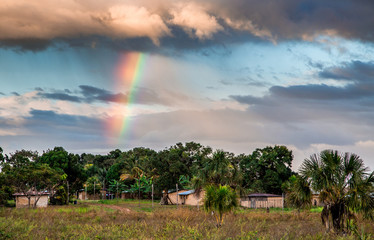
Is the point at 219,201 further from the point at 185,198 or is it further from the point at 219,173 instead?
the point at 185,198

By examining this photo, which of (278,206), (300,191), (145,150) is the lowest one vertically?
(278,206)

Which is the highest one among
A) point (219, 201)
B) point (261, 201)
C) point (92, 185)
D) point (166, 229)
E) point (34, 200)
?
point (219, 201)

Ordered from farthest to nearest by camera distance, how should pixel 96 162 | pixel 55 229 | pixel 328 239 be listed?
1. pixel 96 162
2. pixel 55 229
3. pixel 328 239

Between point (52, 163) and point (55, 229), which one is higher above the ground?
point (52, 163)

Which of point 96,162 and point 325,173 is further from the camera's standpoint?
point 96,162

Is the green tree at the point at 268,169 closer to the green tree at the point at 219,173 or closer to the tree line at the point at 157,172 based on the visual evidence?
the tree line at the point at 157,172

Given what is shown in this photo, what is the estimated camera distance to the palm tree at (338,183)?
62.7 ft

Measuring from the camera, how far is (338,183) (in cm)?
1989

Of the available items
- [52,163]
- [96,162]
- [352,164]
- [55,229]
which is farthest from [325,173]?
[96,162]

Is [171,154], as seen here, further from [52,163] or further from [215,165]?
[215,165]

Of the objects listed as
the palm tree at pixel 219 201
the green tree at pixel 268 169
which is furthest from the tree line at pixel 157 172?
the palm tree at pixel 219 201

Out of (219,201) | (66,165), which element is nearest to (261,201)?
(66,165)

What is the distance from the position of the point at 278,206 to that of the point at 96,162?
76036 mm

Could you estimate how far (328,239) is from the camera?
15.1 meters
